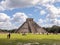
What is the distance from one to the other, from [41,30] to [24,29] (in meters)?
11.8

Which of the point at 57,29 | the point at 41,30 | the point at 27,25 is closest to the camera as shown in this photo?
the point at 41,30

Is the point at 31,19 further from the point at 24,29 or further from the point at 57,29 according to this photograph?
the point at 57,29

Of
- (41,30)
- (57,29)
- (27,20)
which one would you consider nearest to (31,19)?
(27,20)

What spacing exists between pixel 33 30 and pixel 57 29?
103ft

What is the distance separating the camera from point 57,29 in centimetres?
16612

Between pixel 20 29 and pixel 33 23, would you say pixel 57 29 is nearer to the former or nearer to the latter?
pixel 33 23

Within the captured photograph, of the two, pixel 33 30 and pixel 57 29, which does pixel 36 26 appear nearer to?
pixel 33 30

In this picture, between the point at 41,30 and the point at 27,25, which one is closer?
the point at 41,30

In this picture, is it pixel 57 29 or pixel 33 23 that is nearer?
pixel 33 23

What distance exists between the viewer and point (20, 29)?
13762cm

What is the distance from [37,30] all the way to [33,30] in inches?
179

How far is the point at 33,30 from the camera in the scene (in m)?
142

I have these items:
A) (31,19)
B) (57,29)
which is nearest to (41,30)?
(31,19)

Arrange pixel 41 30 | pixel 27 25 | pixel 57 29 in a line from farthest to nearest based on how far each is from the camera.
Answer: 1. pixel 57 29
2. pixel 27 25
3. pixel 41 30
